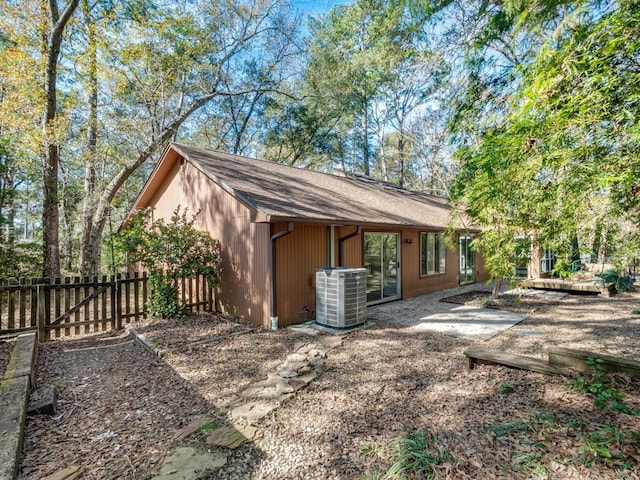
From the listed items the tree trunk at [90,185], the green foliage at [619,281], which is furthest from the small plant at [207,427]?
the green foliage at [619,281]

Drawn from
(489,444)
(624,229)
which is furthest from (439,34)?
(489,444)

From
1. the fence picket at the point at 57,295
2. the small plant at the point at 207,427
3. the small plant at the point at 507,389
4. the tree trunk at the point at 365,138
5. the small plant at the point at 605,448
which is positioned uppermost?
the tree trunk at the point at 365,138

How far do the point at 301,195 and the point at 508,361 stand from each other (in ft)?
18.9

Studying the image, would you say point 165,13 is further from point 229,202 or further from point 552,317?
point 552,317

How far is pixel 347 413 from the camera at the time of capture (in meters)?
3.36

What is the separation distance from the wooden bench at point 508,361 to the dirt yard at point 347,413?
0.09 metres

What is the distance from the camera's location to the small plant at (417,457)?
7.79ft

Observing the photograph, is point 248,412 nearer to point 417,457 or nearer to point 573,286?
point 417,457

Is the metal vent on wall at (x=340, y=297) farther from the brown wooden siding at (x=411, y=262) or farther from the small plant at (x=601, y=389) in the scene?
the small plant at (x=601, y=389)

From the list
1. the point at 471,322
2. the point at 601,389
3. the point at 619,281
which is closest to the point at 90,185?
the point at 471,322

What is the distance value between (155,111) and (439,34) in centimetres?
1385

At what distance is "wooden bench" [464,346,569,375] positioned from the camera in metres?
3.76

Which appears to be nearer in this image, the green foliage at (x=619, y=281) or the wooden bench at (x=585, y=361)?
the wooden bench at (x=585, y=361)

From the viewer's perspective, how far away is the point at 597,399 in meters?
3.08
